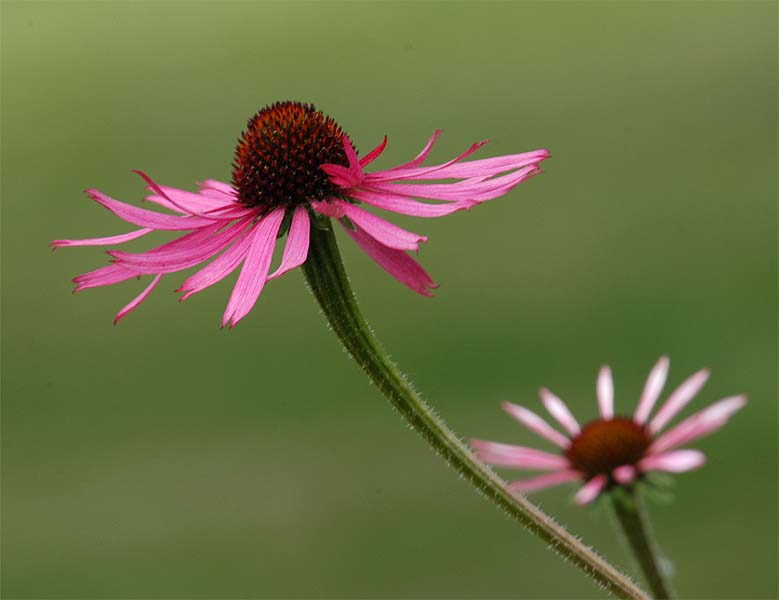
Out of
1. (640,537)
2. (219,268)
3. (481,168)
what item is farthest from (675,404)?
(219,268)

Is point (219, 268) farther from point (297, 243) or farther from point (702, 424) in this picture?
point (702, 424)

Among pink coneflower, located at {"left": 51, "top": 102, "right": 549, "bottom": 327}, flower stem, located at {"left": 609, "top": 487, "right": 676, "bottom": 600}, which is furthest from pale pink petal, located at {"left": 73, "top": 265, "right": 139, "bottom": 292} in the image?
flower stem, located at {"left": 609, "top": 487, "right": 676, "bottom": 600}

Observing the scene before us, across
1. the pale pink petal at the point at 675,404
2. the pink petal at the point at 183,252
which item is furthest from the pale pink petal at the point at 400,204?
the pale pink petal at the point at 675,404

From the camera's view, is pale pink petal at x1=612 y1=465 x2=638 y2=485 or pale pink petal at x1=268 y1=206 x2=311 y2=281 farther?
pale pink petal at x1=612 y1=465 x2=638 y2=485

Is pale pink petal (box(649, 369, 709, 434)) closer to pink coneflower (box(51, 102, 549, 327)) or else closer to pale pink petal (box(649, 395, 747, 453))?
pale pink petal (box(649, 395, 747, 453))

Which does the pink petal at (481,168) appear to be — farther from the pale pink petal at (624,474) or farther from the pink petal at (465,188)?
the pale pink petal at (624,474)
